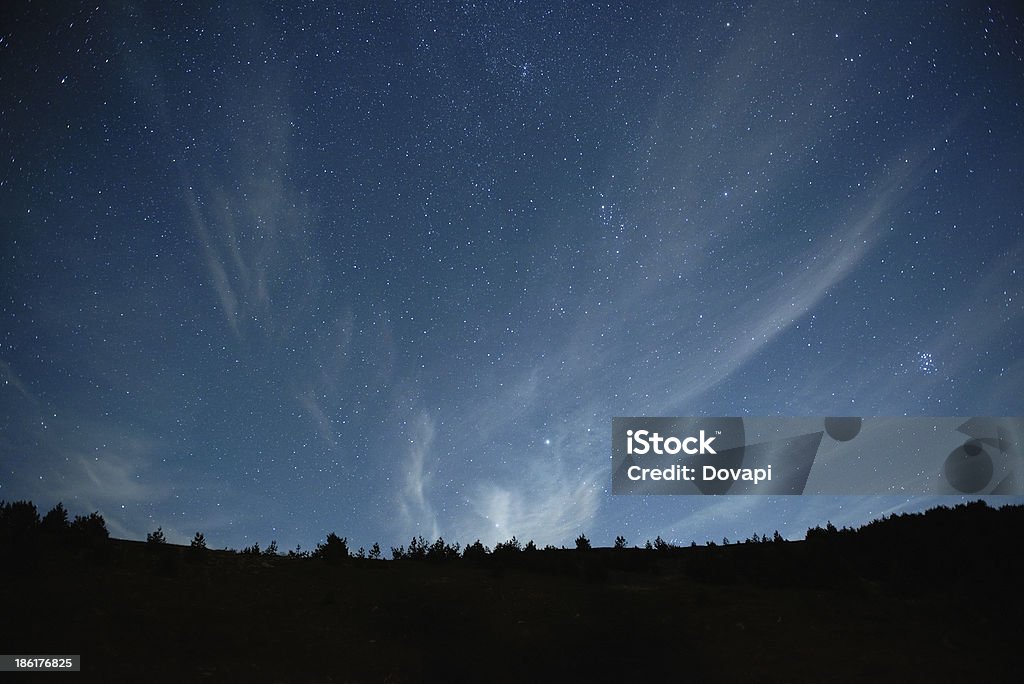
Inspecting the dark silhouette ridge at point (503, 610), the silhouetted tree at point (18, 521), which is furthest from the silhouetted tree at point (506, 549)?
the silhouetted tree at point (18, 521)

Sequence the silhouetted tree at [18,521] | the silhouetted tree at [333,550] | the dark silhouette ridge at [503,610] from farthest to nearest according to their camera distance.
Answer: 1. the silhouetted tree at [333,550]
2. the silhouetted tree at [18,521]
3. the dark silhouette ridge at [503,610]

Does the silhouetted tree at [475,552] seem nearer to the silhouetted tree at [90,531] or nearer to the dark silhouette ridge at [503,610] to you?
the dark silhouette ridge at [503,610]

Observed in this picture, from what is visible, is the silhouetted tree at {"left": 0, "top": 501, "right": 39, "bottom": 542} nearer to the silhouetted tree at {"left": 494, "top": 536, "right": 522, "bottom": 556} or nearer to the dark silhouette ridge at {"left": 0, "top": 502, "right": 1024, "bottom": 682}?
the dark silhouette ridge at {"left": 0, "top": 502, "right": 1024, "bottom": 682}

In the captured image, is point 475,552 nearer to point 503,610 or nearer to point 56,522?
point 503,610

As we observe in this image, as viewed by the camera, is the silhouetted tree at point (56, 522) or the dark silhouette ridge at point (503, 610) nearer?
the dark silhouette ridge at point (503, 610)

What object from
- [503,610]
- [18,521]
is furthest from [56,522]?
[503,610]

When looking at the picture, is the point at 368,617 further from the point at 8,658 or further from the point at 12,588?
the point at 12,588

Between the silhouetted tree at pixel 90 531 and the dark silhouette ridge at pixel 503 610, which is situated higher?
the silhouetted tree at pixel 90 531

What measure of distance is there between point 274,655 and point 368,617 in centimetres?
232

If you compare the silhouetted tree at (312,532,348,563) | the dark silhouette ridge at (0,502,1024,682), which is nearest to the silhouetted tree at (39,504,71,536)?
the dark silhouette ridge at (0,502,1024,682)

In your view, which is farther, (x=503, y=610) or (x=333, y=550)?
(x=333, y=550)

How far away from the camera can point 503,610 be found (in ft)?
42.9

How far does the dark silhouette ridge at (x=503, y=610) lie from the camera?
9992 millimetres

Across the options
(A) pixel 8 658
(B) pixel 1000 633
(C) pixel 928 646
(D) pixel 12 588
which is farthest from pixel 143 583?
(B) pixel 1000 633
